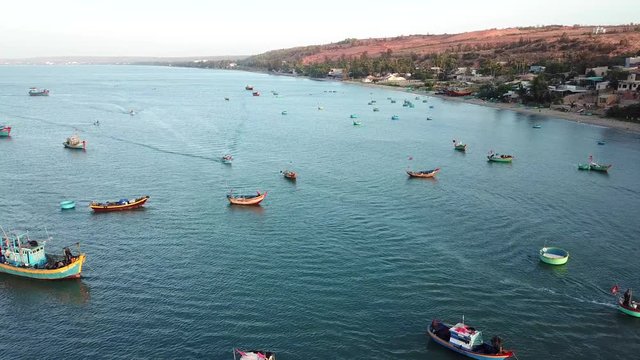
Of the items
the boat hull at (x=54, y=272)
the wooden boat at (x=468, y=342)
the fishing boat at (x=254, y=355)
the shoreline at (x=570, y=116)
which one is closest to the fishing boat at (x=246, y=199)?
the boat hull at (x=54, y=272)

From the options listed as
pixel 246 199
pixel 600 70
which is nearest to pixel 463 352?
pixel 246 199

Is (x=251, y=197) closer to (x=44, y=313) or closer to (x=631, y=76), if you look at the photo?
(x=44, y=313)

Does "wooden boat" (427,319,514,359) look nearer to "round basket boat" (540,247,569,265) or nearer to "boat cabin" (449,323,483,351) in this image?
"boat cabin" (449,323,483,351)

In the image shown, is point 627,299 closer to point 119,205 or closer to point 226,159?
point 119,205

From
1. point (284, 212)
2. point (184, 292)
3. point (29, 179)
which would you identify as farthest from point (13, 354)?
point (29, 179)

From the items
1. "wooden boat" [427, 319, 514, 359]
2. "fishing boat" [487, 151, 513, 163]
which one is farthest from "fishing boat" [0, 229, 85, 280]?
"fishing boat" [487, 151, 513, 163]
